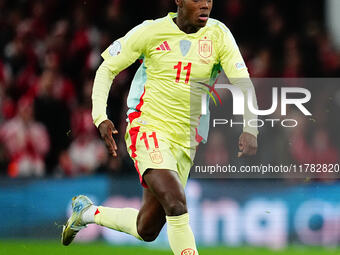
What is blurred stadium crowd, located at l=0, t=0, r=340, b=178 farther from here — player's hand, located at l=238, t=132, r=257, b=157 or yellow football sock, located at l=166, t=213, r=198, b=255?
yellow football sock, located at l=166, t=213, r=198, b=255

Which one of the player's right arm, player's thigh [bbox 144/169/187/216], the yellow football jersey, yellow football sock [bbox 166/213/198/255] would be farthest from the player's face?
yellow football sock [bbox 166/213/198/255]

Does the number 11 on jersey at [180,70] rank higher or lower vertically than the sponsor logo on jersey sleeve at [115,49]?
lower

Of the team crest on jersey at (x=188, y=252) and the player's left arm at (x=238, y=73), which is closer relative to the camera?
the team crest on jersey at (x=188, y=252)

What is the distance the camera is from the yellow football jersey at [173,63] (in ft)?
21.9

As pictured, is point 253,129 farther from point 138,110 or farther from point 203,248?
point 203,248

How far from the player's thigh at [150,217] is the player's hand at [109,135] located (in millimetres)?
580

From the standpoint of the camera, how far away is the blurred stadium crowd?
10.8 metres

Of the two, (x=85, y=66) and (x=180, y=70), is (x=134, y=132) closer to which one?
(x=180, y=70)

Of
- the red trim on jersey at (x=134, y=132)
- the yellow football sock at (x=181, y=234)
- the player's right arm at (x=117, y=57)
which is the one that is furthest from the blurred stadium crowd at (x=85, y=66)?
the yellow football sock at (x=181, y=234)

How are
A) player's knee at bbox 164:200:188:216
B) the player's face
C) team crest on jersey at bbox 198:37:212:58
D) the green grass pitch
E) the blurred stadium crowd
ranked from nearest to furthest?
player's knee at bbox 164:200:188:216
the player's face
team crest on jersey at bbox 198:37:212:58
the green grass pitch
the blurred stadium crowd

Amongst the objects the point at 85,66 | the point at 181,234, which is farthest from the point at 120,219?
the point at 85,66

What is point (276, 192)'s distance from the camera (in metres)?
10.2

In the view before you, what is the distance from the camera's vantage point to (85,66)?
1179 centimetres

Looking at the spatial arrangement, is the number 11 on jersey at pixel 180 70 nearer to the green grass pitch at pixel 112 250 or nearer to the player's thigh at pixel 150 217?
the player's thigh at pixel 150 217
